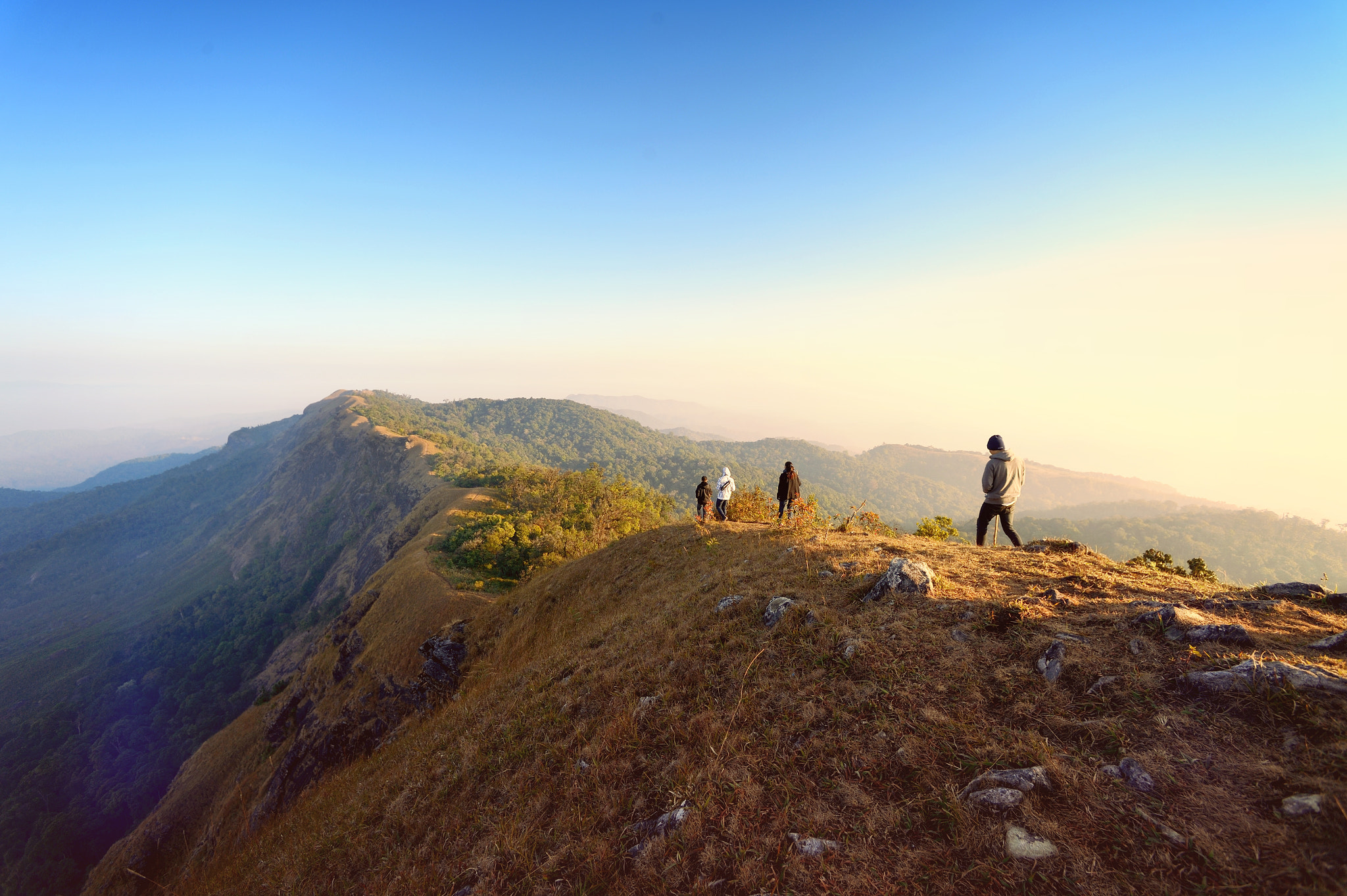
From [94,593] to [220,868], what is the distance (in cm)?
16533

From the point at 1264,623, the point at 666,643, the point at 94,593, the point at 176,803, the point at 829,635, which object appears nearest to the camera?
the point at 1264,623

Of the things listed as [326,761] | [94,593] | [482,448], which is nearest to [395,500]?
[482,448]

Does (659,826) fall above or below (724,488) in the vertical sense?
below

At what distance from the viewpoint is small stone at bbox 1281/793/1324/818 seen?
2844mm

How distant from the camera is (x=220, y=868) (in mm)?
10172

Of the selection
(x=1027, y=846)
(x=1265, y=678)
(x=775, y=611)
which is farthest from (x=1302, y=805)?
(x=775, y=611)

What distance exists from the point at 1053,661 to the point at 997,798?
1951 mm

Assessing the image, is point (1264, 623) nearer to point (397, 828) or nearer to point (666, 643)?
point (666, 643)

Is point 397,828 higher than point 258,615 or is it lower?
higher

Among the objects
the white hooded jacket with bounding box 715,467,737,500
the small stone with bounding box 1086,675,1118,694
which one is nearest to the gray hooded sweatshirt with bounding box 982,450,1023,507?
the small stone with bounding box 1086,675,1118,694

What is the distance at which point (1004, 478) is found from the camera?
9.58 meters

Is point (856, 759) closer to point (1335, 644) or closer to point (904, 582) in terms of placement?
point (904, 582)

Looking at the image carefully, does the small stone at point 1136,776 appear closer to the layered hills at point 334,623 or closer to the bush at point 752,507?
the layered hills at point 334,623

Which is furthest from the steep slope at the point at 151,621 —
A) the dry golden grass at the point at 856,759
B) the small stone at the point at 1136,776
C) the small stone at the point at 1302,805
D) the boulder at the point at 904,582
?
the small stone at the point at 1302,805
